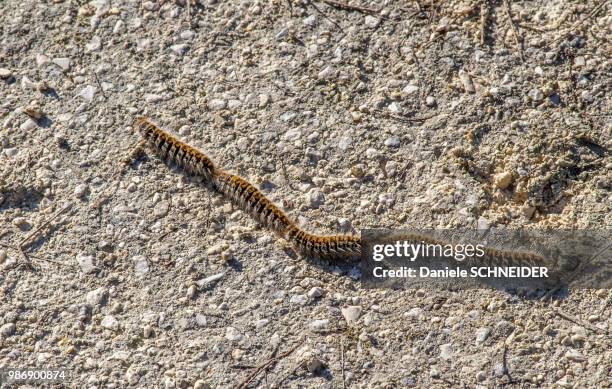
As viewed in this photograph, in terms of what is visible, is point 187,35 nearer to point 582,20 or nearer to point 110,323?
point 110,323

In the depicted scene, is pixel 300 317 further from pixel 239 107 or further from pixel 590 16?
pixel 590 16

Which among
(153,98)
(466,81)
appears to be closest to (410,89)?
(466,81)

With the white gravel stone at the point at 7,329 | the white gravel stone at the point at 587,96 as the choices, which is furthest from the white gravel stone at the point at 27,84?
the white gravel stone at the point at 587,96

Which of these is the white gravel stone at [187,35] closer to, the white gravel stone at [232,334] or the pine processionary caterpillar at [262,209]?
the pine processionary caterpillar at [262,209]

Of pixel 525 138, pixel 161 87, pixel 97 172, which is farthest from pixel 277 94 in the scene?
pixel 525 138

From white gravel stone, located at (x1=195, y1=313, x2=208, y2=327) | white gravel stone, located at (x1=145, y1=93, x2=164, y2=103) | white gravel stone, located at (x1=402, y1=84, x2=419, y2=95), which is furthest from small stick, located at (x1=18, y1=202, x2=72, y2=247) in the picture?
white gravel stone, located at (x1=402, y1=84, x2=419, y2=95)

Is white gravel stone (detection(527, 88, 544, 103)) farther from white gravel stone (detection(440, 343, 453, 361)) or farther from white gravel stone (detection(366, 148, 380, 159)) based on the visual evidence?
white gravel stone (detection(440, 343, 453, 361))
